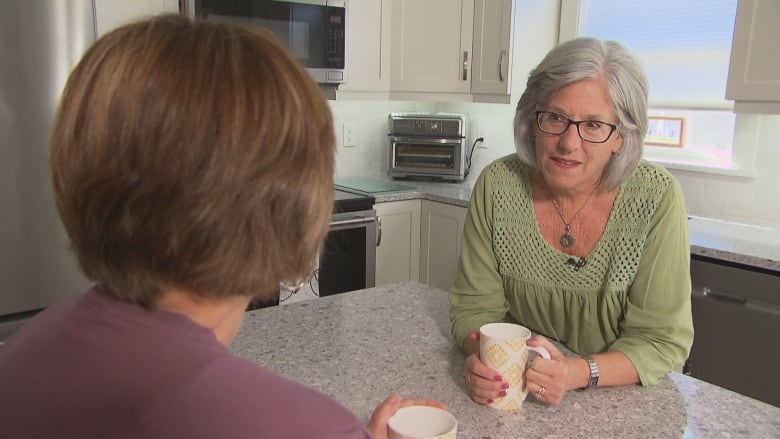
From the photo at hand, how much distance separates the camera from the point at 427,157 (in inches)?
140

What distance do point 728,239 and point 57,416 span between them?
2.30 meters

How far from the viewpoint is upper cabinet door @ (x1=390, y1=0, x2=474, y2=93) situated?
10.8ft

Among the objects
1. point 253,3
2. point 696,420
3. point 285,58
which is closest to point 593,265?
point 696,420

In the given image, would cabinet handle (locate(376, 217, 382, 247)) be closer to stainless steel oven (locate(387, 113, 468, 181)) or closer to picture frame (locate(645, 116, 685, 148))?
stainless steel oven (locate(387, 113, 468, 181))

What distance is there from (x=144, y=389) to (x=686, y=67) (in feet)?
9.32

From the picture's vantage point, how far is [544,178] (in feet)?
4.99

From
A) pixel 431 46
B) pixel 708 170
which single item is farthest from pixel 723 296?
pixel 431 46

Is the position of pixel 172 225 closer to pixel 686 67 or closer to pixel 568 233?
pixel 568 233

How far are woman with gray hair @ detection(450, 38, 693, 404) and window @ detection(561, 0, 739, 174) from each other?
A: 1578mm

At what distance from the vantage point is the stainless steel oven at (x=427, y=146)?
3502 millimetres

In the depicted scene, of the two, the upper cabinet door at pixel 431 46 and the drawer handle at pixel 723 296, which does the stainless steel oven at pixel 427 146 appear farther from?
the drawer handle at pixel 723 296

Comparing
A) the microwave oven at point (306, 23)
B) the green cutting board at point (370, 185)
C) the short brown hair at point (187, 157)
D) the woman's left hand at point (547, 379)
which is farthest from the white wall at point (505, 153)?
the short brown hair at point (187, 157)

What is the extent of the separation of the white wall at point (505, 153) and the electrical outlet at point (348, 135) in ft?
0.09

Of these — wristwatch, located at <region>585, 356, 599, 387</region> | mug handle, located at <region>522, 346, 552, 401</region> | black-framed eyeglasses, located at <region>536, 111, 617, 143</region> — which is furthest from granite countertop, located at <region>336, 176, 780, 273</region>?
mug handle, located at <region>522, 346, 552, 401</region>
